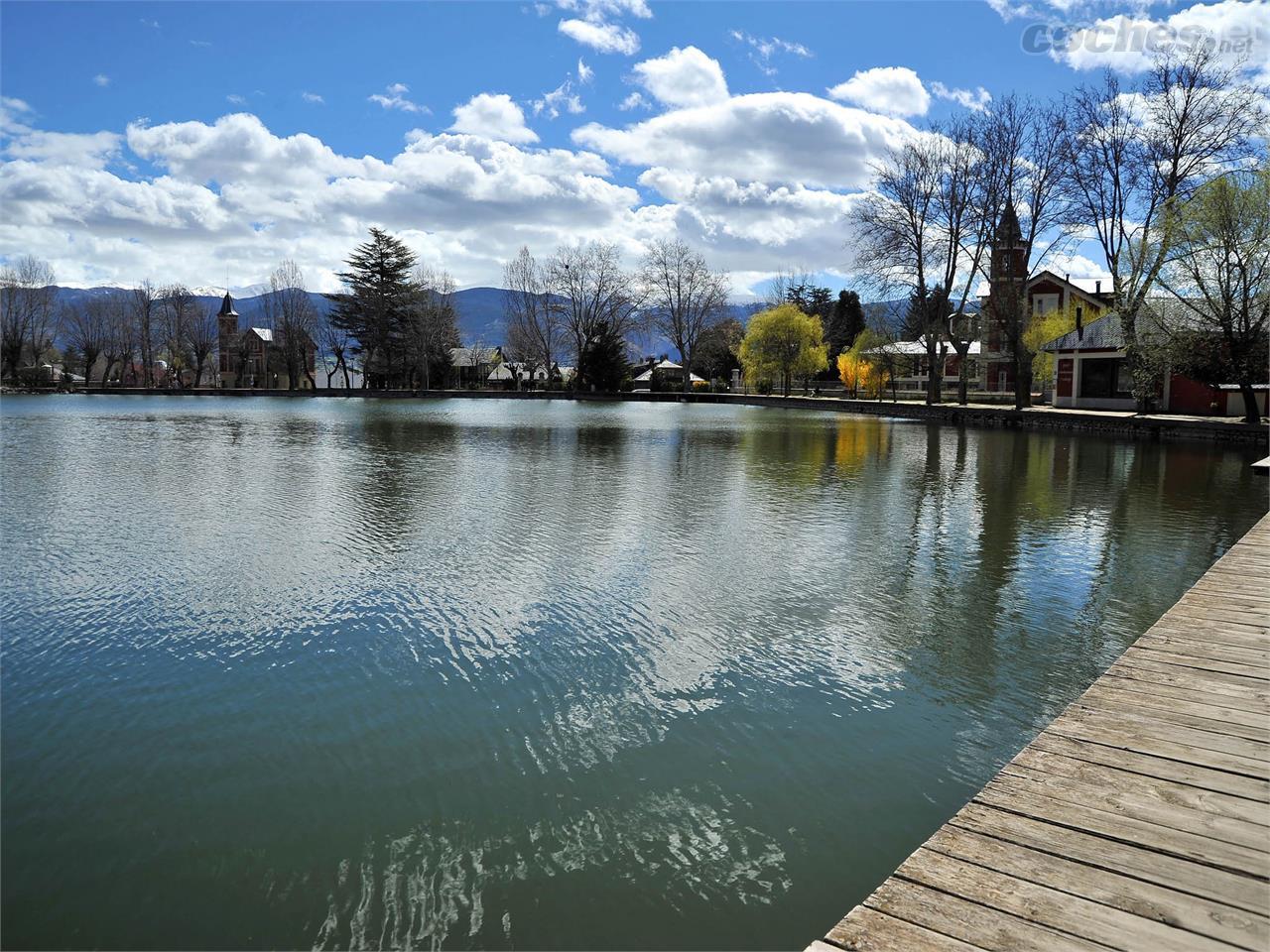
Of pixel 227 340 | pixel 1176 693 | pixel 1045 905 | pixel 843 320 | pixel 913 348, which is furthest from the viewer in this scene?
pixel 227 340

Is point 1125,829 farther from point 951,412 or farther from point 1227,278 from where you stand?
point 951,412

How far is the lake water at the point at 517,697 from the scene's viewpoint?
373cm

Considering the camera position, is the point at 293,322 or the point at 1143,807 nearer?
the point at 1143,807

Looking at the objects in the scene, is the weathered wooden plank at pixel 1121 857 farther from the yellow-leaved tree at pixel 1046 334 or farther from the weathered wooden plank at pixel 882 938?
the yellow-leaved tree at pixel 1046 334

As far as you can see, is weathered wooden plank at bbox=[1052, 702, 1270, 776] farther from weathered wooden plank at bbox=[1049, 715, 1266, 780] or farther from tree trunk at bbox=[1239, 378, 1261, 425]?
tree trunk at bbox=[1239, 378, 1261, 425]

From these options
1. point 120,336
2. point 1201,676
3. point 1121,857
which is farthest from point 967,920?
point 120,336

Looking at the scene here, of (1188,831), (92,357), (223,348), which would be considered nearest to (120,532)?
(1188,831)

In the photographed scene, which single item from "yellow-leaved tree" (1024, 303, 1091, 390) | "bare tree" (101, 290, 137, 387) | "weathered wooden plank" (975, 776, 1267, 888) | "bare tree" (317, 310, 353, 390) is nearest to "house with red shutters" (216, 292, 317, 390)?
"bare tree" (317, 310, 353, 390)

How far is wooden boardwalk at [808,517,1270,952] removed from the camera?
253 centimetres

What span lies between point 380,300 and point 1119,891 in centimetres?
7618

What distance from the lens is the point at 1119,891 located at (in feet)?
8.96

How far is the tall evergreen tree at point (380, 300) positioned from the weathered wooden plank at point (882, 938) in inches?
2963

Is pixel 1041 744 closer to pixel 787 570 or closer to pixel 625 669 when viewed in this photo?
pixel 625 669

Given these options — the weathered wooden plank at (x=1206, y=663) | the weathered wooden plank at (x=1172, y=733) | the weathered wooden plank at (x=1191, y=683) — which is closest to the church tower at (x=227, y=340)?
the weathered wooden plank at (x=1206, y=663)
